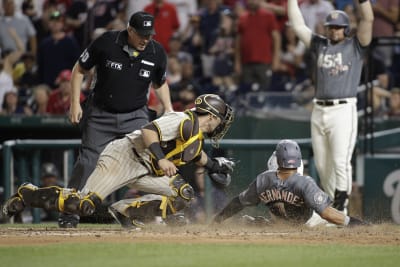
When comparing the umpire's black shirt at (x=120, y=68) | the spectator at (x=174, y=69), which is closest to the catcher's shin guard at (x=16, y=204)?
the umpire's black shirt at (x=120, y=68)

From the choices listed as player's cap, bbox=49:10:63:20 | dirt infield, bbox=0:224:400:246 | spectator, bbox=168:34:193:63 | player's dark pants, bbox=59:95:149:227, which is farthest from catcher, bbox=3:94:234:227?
player's cap, bbox=49:10:63:20

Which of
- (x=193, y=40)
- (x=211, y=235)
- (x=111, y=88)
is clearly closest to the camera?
(x=211, y=235)

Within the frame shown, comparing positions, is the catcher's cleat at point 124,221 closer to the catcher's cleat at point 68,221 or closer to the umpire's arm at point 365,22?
the catcher's cleat at point 68,221

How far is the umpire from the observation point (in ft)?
33.1

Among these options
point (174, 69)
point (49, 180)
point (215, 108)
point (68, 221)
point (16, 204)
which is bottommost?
point (49, 180)

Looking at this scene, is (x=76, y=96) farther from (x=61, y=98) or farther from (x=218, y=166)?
(x=61, y=98)

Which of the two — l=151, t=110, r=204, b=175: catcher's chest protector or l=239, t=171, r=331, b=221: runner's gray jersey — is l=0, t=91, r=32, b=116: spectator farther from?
l=151, t=110, r=204, b=175: catcher's chest protector

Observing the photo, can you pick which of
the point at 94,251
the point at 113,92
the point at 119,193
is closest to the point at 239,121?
the point at 119,193

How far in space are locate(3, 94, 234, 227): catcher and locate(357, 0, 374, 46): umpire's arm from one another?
2691 millimetres

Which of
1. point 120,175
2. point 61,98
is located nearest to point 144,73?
point 120,175

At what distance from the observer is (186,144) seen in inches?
357

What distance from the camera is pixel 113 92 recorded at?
1013cm

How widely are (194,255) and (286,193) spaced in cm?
199

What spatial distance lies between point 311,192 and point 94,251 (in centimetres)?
228
